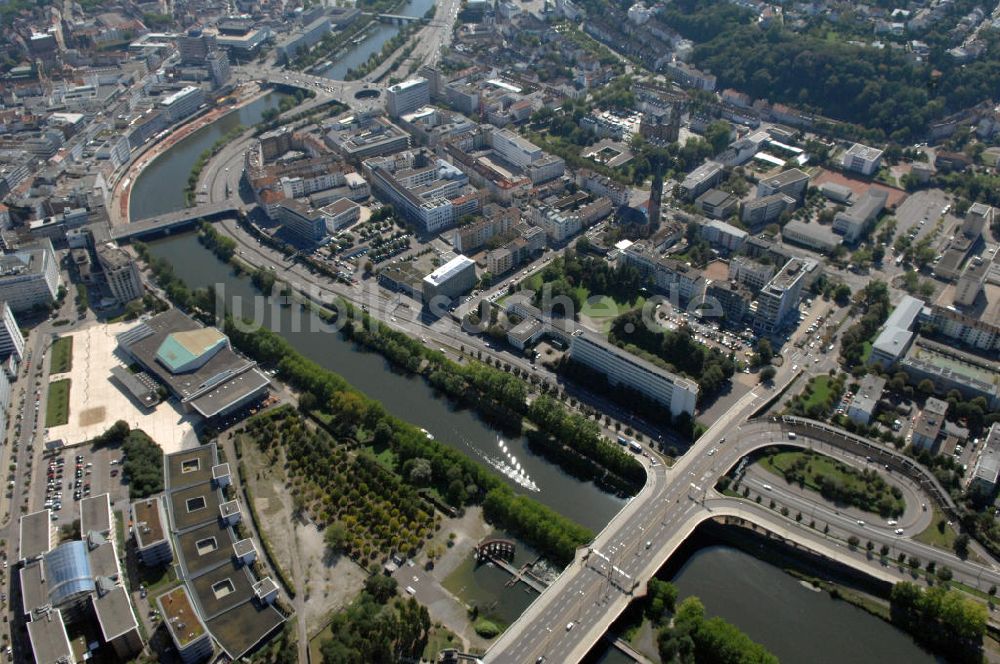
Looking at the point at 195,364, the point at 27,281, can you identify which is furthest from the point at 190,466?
the point at 27,281

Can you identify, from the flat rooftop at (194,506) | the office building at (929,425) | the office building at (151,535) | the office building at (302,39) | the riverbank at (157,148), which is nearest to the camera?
the office building at (151,535)

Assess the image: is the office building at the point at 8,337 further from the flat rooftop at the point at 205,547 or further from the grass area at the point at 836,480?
the grass area at the point at 836,480

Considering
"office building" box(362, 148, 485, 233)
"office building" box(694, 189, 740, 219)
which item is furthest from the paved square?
"office building" box(694, 189, 740, 219)

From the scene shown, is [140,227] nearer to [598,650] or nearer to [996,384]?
[598,650]

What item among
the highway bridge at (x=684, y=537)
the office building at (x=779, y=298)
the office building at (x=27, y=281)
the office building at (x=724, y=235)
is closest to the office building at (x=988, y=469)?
the highway bridge at (x=684, y=537)

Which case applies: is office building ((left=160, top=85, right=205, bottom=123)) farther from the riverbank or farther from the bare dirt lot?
the bare dirt lot

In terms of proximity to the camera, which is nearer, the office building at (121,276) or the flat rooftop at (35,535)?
the flat rooftop at (35,535)
